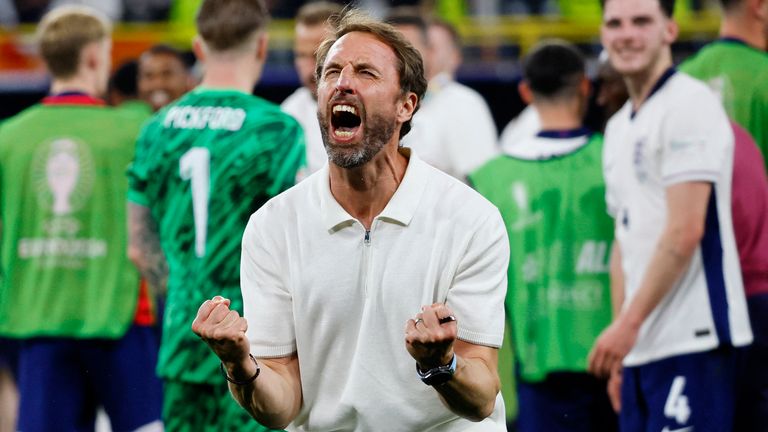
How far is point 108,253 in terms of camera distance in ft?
21.6

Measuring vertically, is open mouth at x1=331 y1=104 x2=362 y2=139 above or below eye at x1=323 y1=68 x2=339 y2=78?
below

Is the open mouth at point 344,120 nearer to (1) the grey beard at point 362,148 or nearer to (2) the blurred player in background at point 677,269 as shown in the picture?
(1) the grey beard at point 362,148

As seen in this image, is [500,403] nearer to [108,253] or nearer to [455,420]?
[455,420]

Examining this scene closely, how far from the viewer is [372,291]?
149 inches

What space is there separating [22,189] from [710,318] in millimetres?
3301

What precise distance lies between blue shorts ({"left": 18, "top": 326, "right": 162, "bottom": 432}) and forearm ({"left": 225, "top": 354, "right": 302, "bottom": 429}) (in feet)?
9.25

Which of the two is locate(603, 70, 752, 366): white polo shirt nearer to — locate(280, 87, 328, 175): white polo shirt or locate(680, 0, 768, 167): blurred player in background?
locate(680, 0, 768, 167): blurred player in background

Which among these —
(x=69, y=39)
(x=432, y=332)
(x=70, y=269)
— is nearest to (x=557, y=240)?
(x=70, y=269)

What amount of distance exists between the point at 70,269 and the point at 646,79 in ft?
9.50

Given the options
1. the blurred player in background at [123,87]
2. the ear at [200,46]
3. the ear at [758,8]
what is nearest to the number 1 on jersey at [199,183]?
the ear at [200,46]

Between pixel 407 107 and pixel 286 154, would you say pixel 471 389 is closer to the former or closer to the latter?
pixel 407 107

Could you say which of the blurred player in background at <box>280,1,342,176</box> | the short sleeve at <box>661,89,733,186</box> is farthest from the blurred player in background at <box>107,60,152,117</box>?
the short sleeve at <box>661,89,733,186</box>

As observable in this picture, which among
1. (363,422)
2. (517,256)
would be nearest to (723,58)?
(517,256)

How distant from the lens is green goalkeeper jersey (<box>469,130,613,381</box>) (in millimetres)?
6629
